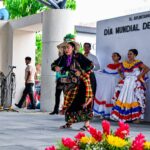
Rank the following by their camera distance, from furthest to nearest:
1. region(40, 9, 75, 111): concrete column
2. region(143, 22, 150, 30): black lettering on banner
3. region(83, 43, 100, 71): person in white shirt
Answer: region(40, 9, 75, 111): concrete column, region(83, 43, 100, 71): person in white shirt, region(143, 22, 150, 30): black lettering on banner

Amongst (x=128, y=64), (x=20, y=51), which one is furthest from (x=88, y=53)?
(x=20, y=51)

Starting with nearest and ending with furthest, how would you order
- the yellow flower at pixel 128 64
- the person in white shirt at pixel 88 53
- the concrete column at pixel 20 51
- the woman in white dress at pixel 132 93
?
the woman in white dress at pixel 132 93, the yellow flower at pixel 128 64, the person in white shirt at pixel 88 53, the concrete column at pixel 20 51

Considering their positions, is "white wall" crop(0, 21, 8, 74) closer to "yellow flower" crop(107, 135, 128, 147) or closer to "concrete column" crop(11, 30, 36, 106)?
"concrete column" crop(11, 30, 36, 106)

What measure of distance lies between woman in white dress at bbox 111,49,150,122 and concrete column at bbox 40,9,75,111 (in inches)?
114

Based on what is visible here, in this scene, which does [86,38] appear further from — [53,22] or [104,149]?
[104,149]

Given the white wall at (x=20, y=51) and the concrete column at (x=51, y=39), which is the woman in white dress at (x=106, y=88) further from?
the white wall at (x=20, y=51)

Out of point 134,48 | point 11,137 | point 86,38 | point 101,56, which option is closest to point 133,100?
point 134,48

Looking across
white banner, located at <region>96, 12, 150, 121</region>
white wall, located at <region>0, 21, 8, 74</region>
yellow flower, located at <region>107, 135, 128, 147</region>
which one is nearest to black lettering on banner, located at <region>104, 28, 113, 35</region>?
white banner, located at <region>96, 12, 150, 121</region>

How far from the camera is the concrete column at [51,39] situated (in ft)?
37.8

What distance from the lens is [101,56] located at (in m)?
10.7

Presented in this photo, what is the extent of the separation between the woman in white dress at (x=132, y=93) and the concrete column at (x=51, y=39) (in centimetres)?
289

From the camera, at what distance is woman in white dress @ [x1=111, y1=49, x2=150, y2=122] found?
875 cm

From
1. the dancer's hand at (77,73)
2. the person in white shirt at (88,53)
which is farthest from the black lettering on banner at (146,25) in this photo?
the dancer's hand at (77,73)

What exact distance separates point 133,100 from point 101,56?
2200mm
